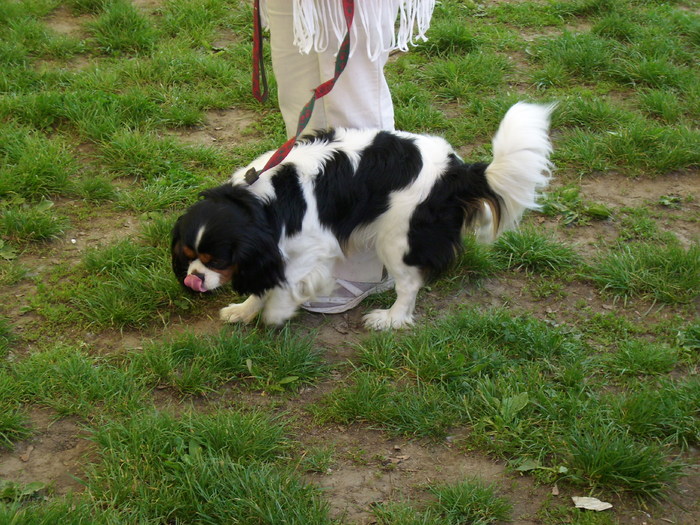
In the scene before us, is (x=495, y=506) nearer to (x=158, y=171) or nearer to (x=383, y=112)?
(x=383, y=112)

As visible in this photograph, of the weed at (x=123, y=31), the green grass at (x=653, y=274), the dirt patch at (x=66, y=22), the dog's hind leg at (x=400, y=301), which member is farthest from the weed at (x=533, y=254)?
the dirt patch at (x=66, y=22)

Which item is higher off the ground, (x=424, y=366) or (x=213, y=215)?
(x=213, y=215)

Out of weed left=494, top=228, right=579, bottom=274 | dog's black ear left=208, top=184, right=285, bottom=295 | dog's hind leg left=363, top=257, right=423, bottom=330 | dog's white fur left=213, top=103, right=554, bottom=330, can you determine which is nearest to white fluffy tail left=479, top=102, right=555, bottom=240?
dog's white fur left=213, top=103, right=554, bottom=330

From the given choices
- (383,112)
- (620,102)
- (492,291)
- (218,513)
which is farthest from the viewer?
(620,102)

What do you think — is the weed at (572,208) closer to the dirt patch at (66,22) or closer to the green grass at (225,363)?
the green grass at (225,363)

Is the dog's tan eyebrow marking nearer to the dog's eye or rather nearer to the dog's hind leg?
the dog's eye

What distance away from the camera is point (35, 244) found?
12.8ft

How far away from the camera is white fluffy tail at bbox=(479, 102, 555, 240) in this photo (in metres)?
3.10

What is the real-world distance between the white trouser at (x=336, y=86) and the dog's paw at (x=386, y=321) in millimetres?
243

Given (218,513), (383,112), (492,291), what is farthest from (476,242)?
(218,513)

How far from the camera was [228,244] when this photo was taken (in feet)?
9.83

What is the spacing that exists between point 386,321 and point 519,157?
37.7 inches

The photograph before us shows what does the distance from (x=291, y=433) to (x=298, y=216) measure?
907 mm

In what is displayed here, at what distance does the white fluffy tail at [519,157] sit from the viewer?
310cm
